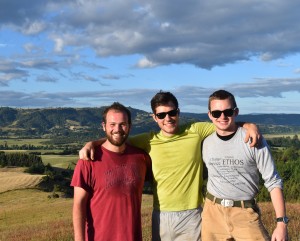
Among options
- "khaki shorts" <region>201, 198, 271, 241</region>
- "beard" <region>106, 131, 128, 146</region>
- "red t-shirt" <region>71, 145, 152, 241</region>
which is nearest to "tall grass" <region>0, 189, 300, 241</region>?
"khaki shorts" <region>201, 198, 271, 241</region>

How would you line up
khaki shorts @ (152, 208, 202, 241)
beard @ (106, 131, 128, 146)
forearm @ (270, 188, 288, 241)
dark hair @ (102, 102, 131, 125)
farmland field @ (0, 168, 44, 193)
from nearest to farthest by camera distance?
forearm @ (270, 188, 288, 241) → beard @ (106, 131, 128, 146) → dark hair @ (102, 102, 131, 125) → khaki shorts @ (152, 208, 202, 241) → farmland field @ (0, 168, 44, 193)

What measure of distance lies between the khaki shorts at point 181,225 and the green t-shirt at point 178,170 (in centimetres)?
9

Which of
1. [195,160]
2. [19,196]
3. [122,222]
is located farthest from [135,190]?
[19,196]

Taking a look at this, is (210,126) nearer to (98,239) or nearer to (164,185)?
(164,185)

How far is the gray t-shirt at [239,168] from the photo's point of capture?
5664 mm

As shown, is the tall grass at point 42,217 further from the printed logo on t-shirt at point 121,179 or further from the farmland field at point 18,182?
the printed logo on t-shirt at point 121,179

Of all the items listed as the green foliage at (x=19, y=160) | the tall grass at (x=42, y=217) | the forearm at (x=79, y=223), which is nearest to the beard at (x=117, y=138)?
the forearm at (x=79, y=223)

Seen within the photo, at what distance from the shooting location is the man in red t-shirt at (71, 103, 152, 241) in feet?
18.7

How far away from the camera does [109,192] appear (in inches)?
225

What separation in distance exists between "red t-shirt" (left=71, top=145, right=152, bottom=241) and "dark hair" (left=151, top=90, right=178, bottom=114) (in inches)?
42.5

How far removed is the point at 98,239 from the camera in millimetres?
5727

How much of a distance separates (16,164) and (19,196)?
5331cm

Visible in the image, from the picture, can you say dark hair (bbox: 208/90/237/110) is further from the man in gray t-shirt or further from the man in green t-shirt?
the man in green t-shirt

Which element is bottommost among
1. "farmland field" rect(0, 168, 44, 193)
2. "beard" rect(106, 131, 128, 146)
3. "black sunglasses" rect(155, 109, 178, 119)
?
"farmland field" rect(0, 168, 44, 193)
